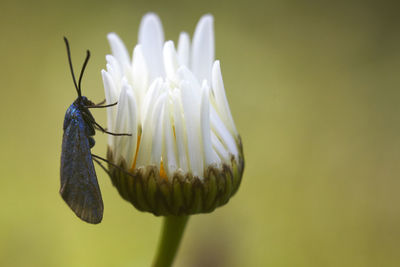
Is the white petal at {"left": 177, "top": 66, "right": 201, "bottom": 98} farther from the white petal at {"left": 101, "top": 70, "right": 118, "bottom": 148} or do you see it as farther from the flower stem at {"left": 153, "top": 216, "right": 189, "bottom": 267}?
the flower stem at {"left": 153, "top": 216, "right": 189, "bottom": 267}

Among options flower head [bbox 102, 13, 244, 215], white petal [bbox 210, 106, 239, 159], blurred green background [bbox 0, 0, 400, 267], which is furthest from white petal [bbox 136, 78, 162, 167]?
blurred green background [bbox 0, 0, 400, 267]

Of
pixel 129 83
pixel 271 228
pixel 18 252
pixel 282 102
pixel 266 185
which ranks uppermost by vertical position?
pixel 282 102

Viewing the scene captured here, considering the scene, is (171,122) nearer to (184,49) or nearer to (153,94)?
(153,94)

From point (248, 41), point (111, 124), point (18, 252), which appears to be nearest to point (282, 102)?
point (248, 41)

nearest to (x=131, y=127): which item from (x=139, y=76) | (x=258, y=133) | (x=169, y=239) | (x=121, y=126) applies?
(x=121, y=126)

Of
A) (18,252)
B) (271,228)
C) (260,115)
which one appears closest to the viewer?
(18,252)

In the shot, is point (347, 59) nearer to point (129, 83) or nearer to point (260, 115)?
point (260, 115)
